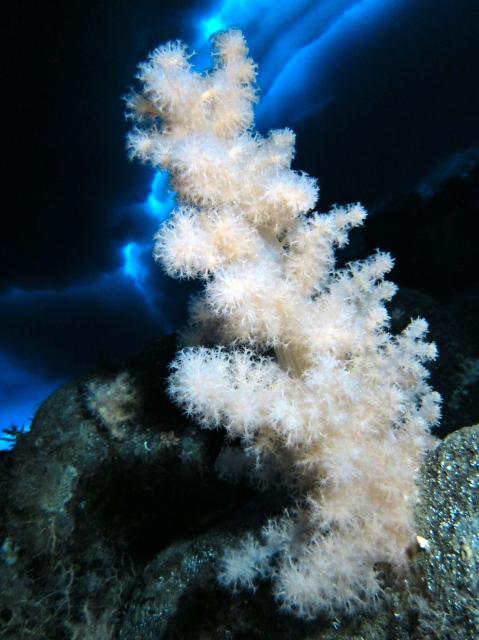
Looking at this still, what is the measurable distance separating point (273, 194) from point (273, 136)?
25.4 inches

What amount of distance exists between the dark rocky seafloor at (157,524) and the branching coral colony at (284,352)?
14 centimetres

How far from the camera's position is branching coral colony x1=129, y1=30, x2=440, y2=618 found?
1.63 m

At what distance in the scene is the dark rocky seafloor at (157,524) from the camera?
1.61 metres

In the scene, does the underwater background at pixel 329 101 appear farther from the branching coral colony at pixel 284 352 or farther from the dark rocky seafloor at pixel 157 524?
the branching coral colony at pixel 284 352

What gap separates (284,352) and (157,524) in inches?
93.4

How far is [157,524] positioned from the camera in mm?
3336

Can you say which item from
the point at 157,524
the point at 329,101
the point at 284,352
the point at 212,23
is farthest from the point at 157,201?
the point at 284,352

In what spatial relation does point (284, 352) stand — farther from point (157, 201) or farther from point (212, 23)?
point (157, 201)

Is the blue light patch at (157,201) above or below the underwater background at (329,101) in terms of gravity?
above

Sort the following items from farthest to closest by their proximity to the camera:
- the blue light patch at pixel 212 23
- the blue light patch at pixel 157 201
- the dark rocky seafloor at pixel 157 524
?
the blue light patch at pixel 157 201, the blue light patch at pixel 212 23, the dark rocky seafloor at pixel 157 524

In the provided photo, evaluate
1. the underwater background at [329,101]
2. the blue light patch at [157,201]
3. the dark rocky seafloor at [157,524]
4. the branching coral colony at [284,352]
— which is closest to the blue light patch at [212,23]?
the underwater background at [329,101]

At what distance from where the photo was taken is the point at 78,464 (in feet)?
10.8

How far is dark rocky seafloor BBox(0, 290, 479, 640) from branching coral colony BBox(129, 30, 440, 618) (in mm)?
135

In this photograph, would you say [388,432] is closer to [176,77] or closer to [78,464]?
[176,77]
